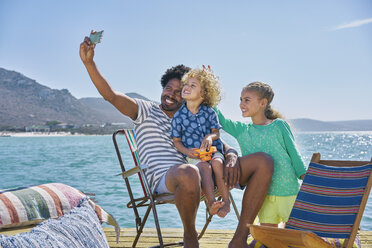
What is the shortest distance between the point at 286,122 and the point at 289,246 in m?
0.91

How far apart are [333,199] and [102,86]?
165 cm

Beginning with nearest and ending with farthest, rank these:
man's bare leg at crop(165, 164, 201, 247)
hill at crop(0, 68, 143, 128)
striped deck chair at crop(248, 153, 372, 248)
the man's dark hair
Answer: striped deck chair at crop(248, 153, 372, 248) → man's bare leg at crop(165, 164, 201, 247) → the man's dark hair → hill at crop(0, 68, 143, 128)

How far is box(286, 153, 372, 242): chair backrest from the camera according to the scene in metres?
2.22

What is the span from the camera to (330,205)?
7.64ft

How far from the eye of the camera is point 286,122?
2773mm

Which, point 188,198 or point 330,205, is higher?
point 188,198

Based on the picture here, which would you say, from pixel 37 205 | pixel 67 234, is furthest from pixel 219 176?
pixel 37 205

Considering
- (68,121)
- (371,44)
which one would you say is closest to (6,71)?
(68,121)

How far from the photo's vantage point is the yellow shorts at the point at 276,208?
261cm

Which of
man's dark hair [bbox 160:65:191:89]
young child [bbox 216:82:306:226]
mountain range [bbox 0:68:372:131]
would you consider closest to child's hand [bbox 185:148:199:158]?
young child [bbox 216:82:306:226]

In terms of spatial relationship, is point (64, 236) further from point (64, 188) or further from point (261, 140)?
point (261, 140)

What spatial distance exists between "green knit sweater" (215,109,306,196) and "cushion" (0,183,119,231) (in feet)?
3.79

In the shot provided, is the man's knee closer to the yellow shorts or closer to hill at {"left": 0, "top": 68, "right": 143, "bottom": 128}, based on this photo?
the yellow shorts

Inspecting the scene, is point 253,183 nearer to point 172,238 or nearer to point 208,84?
point 208,84
